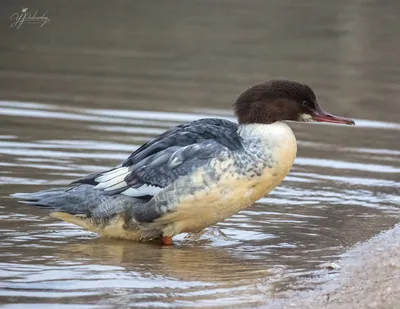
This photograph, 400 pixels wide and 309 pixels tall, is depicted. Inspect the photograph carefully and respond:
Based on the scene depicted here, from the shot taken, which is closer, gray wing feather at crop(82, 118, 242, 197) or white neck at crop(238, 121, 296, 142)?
gray wing feather at crop(82, 118, 242, 197)

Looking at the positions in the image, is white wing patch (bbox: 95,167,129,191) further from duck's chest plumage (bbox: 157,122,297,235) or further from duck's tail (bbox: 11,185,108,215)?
duck's chest plumage (bbox: 157,122,297,235)

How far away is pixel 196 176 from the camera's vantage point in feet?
24.3

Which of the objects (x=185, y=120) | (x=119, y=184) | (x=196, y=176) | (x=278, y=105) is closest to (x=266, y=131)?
(x=278, y=105)

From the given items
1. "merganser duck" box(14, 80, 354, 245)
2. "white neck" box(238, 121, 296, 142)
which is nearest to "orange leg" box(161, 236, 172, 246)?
"merganser duck" box(14, 80, 354, 245)

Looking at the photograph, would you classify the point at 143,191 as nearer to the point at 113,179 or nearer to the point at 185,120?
the point at 113,179

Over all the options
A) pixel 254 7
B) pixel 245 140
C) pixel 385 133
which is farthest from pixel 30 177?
pixel 254 7

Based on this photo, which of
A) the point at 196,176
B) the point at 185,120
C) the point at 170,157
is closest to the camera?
the point at 196,176

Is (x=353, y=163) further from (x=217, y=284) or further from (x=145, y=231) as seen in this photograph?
(x=217, y=284)

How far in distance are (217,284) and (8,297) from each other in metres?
1.27

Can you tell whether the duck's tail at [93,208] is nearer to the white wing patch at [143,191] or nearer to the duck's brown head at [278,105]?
the white wing patch at [143,191]

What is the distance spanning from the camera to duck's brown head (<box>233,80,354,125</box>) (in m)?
7.76

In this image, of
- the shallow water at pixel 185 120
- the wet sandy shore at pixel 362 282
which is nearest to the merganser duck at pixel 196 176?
the shallow water at pixel 185 120

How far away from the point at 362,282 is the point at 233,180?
1.31m

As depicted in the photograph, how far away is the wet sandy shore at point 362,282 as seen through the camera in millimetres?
5941
